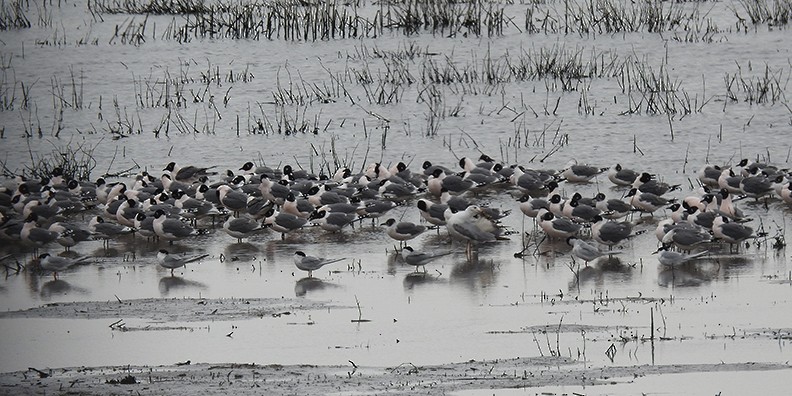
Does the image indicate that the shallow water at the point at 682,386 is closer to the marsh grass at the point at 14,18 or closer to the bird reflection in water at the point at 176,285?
the bird reflection in water at the point at 176,285

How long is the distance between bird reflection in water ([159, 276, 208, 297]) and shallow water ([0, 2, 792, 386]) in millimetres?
37

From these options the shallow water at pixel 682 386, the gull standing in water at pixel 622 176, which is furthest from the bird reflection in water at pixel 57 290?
the gull standing in water at pixel 622 176

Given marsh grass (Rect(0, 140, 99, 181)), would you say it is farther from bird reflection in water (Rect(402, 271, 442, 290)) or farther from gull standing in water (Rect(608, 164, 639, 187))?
gull standing in water (Rect(608, 164, 639, 187))

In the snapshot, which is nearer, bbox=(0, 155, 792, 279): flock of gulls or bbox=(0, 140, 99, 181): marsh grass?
bbox=(0, 155, 792, 279): flock of gulls

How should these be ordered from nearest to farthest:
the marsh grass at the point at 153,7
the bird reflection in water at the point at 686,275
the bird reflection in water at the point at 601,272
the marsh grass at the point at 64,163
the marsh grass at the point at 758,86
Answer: the bird reflection in water at the point at 686,275
the bird reflection in water at the point at 601,272
the marsh grass at the point at 64,163
the marsh grass at the point at 758,86
the marsh grass at the point at 153,7

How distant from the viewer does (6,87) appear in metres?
23.6

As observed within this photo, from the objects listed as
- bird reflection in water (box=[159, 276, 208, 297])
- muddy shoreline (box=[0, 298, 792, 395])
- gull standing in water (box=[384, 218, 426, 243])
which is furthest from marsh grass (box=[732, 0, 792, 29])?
muddy shoreline (box=[0, 298, 792, 395])

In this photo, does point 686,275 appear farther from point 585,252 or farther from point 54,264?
point 54,264

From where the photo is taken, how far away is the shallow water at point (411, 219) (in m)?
9.77

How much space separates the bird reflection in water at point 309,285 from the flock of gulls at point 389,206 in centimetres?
17

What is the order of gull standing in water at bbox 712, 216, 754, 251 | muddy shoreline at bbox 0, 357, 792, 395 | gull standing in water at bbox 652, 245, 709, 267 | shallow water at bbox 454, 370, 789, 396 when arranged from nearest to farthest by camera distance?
shallow water at bbox 454, 370, 789, 396, muddy shoreline at bbox 0, 357, 792, 395, gull standing in water at bbox 652, 245, 709, 267, gull standing in water at bbox 712, 216, 754, 251

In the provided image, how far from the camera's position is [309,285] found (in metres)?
12.0

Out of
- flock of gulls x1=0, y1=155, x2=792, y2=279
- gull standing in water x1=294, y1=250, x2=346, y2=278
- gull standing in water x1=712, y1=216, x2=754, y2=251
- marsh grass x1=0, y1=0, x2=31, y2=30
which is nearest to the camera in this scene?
gull standing in water x1=294, y1=250, x2=346, y2=278

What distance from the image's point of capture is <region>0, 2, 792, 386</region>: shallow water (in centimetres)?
977
